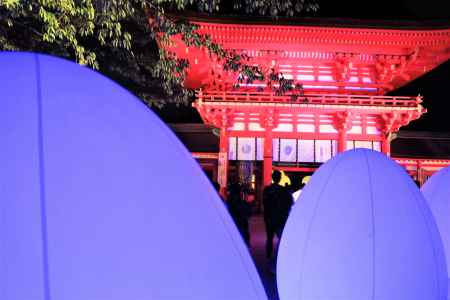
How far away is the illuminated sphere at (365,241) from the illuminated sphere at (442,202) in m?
0.96

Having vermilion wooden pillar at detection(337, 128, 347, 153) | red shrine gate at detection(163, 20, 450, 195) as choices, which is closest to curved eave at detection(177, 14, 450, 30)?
red shrine gate at detection(163, 20, 450, 195)

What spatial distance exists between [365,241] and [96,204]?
2.03 meters

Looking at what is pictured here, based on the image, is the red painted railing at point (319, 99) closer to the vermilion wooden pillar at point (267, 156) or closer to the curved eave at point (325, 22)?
the vermilion wooden pillar at point (267, 156)

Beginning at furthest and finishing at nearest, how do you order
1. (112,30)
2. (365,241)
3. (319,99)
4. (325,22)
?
(319,99) < (325,22) < (112,30) < (365,241)

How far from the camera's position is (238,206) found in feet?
20.2

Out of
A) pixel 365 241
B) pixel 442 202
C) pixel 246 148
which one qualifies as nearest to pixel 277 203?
pixel 442 202

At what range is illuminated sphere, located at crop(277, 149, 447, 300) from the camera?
2.33 m

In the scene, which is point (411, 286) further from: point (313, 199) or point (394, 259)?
point (313, 199)

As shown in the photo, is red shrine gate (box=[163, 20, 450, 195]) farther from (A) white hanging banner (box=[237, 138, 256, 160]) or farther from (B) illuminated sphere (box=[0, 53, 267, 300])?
(B) illuminated sphere (box=[0, 53, 267, 300])

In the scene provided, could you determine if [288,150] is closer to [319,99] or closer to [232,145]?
[232,145]

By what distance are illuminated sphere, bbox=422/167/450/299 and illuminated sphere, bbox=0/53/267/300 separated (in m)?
3.15

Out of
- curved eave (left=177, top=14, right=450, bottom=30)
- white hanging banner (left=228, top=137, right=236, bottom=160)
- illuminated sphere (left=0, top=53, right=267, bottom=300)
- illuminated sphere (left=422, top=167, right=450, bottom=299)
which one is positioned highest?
curved eave (left=177, top=14, right=450, bottom=30)

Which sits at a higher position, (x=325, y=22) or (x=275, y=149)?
(x=325, y=22)

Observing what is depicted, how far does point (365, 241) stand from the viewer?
2.37 m
